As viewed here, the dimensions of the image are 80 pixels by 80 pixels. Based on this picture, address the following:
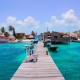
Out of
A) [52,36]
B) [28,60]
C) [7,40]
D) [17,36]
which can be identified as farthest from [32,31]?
[28,60]

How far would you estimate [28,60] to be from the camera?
23.0 metres

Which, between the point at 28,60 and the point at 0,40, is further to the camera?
the point at 0,40

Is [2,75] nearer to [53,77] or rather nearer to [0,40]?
[53,77]

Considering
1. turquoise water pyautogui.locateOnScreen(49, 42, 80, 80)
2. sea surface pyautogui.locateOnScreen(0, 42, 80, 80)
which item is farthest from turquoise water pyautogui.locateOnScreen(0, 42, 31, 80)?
turquoise water pyautogui.locateOnScreen(49, 42, 80, 80)

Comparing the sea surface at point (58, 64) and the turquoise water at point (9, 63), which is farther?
the turquoise water at point (9, 63)

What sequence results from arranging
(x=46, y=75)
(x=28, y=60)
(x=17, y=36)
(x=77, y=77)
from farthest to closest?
(x=17, y=36)
(x=28, y=60)
(x=77, y=77)
(x=46, y=75)

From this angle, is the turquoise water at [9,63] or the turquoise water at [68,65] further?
the turquoise water at [9,63]

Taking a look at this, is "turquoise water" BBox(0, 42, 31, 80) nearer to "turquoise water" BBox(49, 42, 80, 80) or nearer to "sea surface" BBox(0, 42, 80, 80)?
"sea surface" BBox(0, 42, 80, 80)

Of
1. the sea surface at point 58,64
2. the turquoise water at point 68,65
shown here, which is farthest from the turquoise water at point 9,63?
the turquoise water at point 68,65

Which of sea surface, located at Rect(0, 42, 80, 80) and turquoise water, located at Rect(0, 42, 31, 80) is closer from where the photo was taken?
sea surface, located at Rect(0, 42, 80, 80)

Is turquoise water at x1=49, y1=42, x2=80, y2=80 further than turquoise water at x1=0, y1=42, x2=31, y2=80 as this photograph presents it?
No

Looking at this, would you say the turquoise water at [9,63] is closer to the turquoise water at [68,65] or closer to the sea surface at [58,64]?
the sea surface at [58,64]

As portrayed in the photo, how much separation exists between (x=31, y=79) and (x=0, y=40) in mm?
111719

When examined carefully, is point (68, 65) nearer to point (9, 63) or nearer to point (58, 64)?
point (58, 64)
